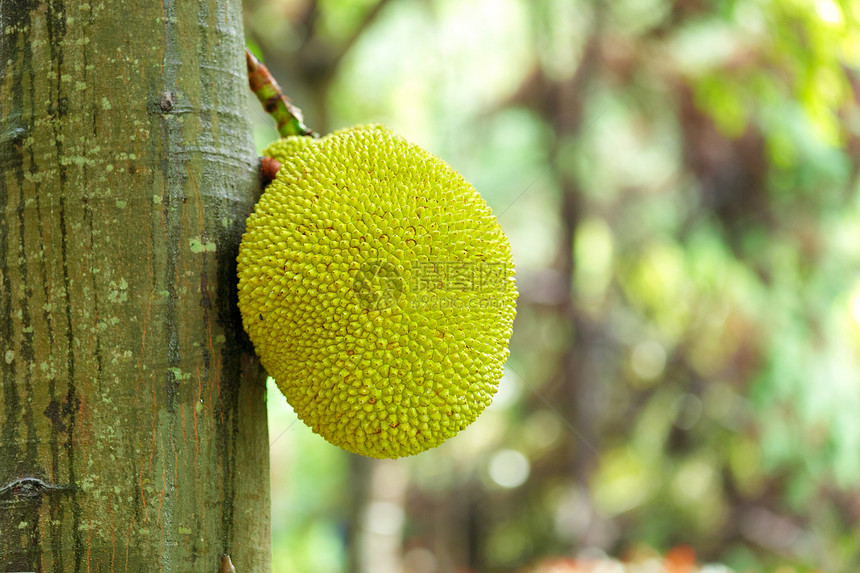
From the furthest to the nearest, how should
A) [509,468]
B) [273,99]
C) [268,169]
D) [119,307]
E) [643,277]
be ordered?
[509,468] → [643,277] → [273,99] → [268,169] → [119,307]

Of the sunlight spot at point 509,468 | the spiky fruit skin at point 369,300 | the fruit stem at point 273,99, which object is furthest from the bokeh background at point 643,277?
the spiky fruit skin at point 369,300

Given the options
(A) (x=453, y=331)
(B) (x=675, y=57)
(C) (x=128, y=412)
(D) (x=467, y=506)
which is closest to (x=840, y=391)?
(B) (x=675, y=57)

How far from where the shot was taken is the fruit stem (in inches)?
41.1

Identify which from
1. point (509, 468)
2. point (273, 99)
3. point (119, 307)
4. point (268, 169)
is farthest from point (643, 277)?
point (119, 307)

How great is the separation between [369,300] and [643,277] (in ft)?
16.0

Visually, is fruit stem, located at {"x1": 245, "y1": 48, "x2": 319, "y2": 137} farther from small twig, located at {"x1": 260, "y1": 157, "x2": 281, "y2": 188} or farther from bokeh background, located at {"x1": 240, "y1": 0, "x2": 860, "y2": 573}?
bokeh background, located at {"x1": 240, "y1": 0, "x2": 860, "y2": 573}

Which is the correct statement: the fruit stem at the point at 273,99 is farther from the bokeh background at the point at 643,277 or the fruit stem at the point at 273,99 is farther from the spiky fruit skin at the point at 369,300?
the bokeh background at the point at 643,277

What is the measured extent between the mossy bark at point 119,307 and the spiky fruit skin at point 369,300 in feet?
0.17

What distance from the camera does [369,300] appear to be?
854 millimetres

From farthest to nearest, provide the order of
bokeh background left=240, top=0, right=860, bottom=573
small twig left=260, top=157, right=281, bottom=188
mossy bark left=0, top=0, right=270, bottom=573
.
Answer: bokeh background left=240, top=0, right=860, bottom=573 < small twig left=260, top=157, right=281, bottom=188 < mossy bark left=0, top=0, right=270, bottom=573

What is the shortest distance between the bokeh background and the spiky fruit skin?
216 cm

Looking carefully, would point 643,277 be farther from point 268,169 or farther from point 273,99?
point 268,169

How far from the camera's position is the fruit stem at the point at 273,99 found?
A: 1043 millimetres

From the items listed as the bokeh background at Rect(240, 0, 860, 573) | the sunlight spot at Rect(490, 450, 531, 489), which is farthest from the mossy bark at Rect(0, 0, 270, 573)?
the sunlight spot at Rect(490, 450, 531, 489)
